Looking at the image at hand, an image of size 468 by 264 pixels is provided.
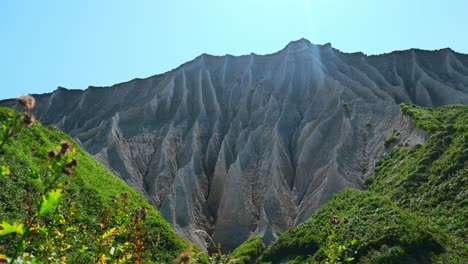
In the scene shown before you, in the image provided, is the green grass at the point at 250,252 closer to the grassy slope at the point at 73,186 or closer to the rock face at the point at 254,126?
the grassy slope at the point at 73,186

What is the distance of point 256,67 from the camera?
2662 inches

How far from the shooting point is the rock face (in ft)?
138

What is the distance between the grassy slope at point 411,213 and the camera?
17.8m

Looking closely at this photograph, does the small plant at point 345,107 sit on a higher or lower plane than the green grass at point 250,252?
higher

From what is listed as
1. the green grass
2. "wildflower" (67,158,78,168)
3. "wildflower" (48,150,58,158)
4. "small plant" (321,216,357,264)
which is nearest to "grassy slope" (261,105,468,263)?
the green grass

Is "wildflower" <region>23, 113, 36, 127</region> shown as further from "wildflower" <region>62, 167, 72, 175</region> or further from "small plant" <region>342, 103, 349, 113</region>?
"small plant" <region>342, 103, 349, 113</region>

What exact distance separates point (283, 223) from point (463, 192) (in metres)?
18.7

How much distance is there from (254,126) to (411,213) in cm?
3413

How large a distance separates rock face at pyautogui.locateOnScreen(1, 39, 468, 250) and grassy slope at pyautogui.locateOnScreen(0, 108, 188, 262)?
12840mm

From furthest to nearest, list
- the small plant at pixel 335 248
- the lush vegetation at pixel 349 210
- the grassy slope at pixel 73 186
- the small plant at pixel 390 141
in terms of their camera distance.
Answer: the small plant at pixel 390 141 → the lush vegetation at pixel 349 210 → the grassy slope at pixel 73 186 → the small plant at pixel 335 248

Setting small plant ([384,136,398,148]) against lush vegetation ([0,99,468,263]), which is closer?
lush vegetation ([0,99,468,263])

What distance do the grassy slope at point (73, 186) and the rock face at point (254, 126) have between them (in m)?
12.8

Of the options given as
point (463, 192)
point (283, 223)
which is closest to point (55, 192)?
point (463, 192)

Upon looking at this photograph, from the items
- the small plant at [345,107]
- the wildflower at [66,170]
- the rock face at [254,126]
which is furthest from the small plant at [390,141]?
the wildflower at [66,170]
